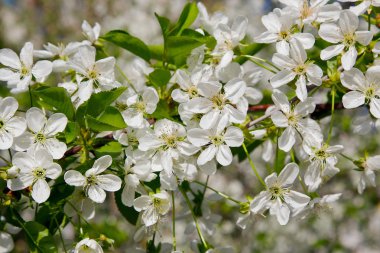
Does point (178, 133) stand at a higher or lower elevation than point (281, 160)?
higher

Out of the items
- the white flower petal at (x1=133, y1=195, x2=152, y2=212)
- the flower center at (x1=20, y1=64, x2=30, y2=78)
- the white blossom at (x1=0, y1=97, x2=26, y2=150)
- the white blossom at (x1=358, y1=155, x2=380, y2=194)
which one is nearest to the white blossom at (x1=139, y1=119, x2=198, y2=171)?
the white flower petal at (x1=133, y1=195, x2=152, y2=212)

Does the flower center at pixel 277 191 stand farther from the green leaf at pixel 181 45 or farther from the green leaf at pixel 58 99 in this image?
the green leaf at pixel 58 99

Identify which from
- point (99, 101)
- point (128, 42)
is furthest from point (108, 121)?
point (128, 42)

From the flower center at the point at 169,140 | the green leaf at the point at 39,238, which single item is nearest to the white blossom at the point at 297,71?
the flower center at the point at 169,140

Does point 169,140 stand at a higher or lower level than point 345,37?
lower

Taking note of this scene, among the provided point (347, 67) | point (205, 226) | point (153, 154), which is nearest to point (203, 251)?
point (205, 226)

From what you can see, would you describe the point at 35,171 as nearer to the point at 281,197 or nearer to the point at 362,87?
the point at 281,197

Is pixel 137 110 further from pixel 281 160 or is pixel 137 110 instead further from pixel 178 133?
pixel 281 160
